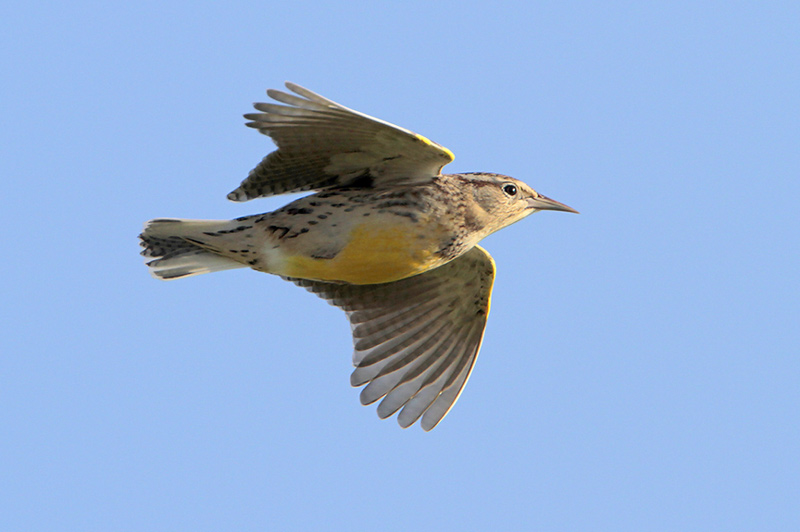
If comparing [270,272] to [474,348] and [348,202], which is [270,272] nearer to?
[348,202]

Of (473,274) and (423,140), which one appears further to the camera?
(473,274)

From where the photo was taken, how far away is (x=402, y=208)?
869cm

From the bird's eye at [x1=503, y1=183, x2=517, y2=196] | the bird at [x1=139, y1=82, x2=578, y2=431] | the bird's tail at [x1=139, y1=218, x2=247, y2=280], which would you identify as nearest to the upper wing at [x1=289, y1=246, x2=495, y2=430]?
the bird at [x1=139, y1=82, x2=578, y2=431]

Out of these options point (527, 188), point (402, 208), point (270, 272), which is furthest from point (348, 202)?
point (527, 188)

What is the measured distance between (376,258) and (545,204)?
204cm

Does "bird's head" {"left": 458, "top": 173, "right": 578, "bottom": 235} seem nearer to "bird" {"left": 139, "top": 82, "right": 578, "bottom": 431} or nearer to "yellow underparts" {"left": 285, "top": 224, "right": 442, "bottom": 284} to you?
"bird" {"left": 139, "top": 82, "right": 578, "bottom": 431}

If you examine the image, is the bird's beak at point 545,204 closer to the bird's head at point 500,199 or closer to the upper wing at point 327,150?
the bird's head at point 500,199

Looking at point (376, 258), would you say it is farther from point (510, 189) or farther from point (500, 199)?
point (510, 189)

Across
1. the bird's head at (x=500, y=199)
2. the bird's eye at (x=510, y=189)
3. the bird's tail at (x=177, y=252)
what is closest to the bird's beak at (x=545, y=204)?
the bird's head at (x=500, y=199)

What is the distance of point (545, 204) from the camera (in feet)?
32.0

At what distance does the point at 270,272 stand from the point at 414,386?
2.06 m

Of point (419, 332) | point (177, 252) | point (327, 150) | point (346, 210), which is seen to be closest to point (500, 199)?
point (346, 210)

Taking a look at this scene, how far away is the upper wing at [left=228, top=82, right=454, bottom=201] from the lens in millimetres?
8016

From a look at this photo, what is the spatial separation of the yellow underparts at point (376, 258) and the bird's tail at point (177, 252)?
841mm
